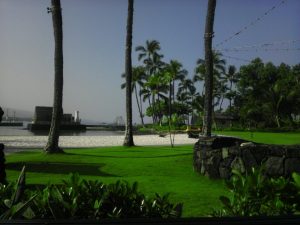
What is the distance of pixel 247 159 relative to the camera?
9180 mm

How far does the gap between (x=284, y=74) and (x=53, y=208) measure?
2412 inches

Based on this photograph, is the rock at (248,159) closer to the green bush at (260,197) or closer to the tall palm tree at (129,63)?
the green bush at (260,197)

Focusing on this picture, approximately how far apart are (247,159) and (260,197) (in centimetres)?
604

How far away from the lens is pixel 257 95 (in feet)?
202

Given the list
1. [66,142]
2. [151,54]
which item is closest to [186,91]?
[151,54]

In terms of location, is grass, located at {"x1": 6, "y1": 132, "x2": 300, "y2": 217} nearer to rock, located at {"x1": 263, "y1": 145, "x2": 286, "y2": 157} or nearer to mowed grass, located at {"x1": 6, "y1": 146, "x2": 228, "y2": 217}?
mowed grass, located at {"x1": 6, "y1": 146, "x2": 228, "y2": 217}

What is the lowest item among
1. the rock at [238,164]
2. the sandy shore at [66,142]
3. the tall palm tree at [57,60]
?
the sandy shore at [66,142]

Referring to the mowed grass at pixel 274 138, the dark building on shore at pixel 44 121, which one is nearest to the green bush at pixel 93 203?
the mowed grass at pixel 274 138

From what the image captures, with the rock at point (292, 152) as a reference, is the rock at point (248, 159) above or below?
below

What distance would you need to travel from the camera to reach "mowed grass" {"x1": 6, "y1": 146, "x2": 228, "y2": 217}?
7.57 m

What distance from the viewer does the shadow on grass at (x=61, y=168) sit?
1147 centimetres

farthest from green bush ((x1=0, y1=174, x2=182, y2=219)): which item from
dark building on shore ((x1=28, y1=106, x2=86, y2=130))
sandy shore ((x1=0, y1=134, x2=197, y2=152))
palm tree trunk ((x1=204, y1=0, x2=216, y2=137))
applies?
dark building on shore ((x1=28, y1=106, x2=86, y2=130))

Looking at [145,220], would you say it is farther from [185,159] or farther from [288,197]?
[185,159]

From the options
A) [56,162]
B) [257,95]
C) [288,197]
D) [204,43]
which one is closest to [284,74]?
[257,95]
